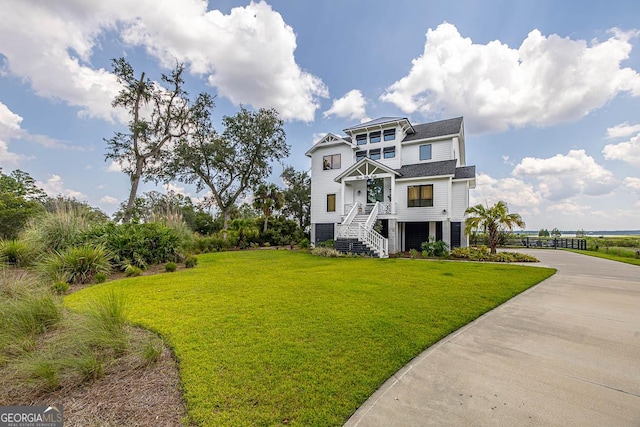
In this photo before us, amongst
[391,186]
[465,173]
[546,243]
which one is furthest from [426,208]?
[546,243]

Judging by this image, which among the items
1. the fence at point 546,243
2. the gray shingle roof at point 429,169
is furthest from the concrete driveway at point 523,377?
the fence at point 546,243

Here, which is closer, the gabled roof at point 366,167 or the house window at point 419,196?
the house window at point 419,196

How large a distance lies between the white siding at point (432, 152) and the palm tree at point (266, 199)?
12.0m

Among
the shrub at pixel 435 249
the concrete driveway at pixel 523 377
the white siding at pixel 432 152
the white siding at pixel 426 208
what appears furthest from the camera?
the white siding at pixel 432 152

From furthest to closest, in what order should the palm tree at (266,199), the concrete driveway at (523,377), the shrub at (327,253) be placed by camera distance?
the palm tree at (266,199)
the shrub at (327,253)
the concrete driveway at (523,377)

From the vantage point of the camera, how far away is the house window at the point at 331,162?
20516 millimetres

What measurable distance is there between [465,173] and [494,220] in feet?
12.3

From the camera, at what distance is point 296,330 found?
162 inches

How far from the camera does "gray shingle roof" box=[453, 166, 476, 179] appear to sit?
16408 millimetres

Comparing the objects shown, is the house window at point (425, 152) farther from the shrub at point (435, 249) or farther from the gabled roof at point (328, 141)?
the shrub at point (435, 249)

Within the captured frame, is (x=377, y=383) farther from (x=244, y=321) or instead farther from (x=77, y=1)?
(x=77, y=1)

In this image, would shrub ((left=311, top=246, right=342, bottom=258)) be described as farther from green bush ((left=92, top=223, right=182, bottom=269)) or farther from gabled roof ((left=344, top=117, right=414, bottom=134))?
gabled roof ((left=344, top=117, right=414, bottom=134))

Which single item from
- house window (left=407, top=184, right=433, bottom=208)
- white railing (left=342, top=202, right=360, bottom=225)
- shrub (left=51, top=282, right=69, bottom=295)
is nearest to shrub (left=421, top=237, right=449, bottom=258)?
house window (left=407, top=184, right=433, bottom=208)

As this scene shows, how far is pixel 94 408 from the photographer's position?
2428mm
